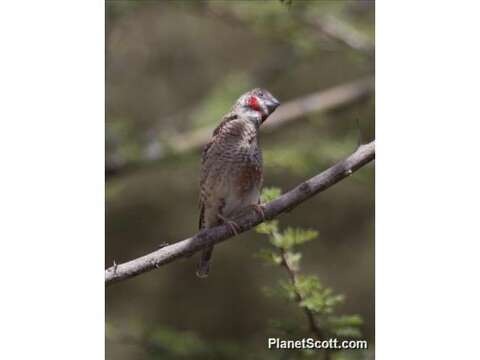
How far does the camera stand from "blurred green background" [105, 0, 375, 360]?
4.82 meters

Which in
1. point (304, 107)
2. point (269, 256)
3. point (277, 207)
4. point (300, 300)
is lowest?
point (300, 300)

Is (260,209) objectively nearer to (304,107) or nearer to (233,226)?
(233,226)

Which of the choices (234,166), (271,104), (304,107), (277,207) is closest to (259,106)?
(271,104)

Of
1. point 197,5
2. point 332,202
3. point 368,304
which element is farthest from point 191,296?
point 197,5

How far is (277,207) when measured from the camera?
3279 mm

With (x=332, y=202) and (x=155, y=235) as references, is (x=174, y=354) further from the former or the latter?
(x=332, y=202)

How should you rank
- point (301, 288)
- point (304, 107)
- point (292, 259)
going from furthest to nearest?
point (304, 107)
point (292, 259)
point (301, 288)

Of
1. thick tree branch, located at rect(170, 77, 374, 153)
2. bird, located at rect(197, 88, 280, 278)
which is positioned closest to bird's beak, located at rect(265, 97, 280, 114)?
bird, located at rect(197, 88, 280, 278)

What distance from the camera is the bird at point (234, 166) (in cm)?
382

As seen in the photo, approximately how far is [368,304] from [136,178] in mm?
3576

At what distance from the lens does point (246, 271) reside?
19.1 ft

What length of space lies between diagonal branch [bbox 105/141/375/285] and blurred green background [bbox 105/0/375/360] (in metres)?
0.85

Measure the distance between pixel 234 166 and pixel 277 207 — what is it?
61 cm

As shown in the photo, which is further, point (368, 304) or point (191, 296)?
point (191, 296)
